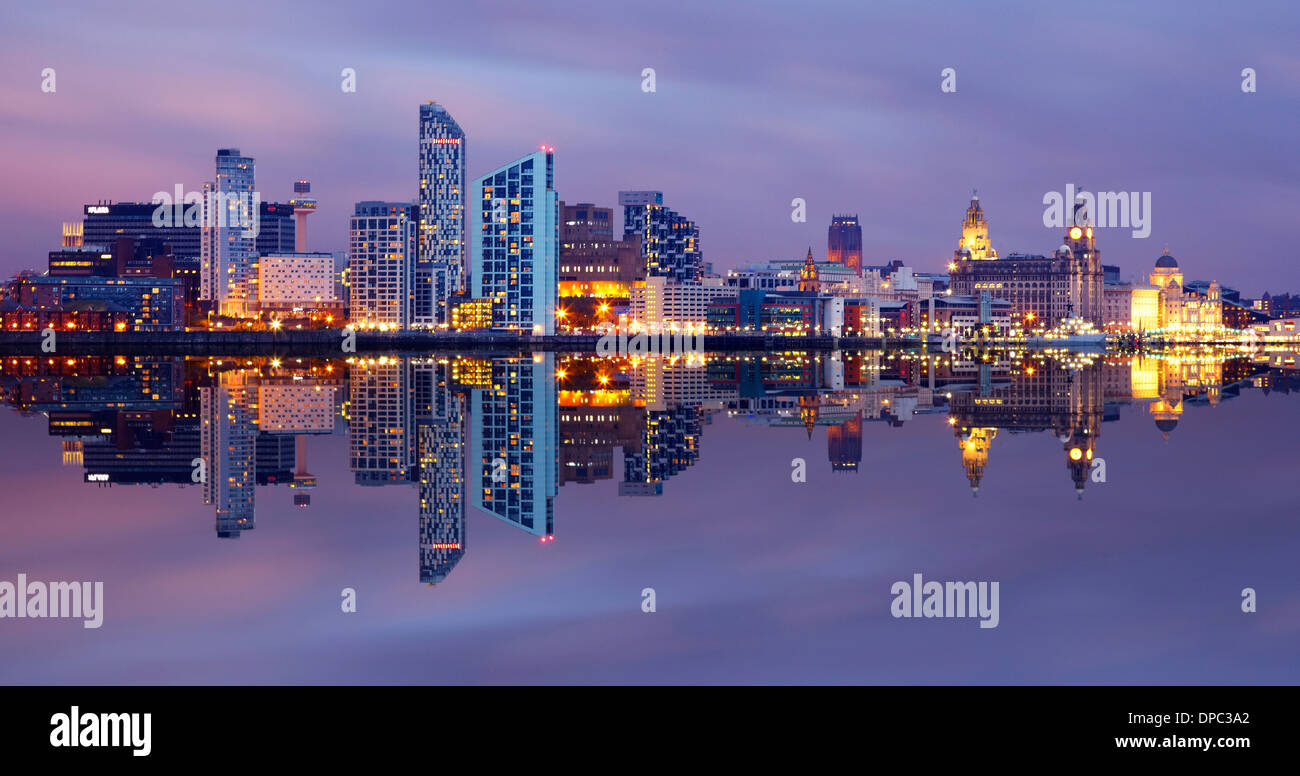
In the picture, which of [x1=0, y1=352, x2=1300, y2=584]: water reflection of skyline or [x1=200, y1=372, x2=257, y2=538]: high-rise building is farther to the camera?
[x1=0, y1=352, x2=1300, y2=584]: water reflection of skyline

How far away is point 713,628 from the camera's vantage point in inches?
418

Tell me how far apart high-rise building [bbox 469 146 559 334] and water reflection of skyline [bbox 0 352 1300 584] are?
97.7 m

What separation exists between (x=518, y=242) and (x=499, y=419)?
13690cm

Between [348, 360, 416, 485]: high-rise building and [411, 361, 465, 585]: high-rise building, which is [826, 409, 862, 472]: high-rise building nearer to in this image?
[411, 361, 465, 585]: high-rise building

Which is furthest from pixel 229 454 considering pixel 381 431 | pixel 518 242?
pixel 518 242

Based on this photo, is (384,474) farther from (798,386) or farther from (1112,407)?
(798,386)

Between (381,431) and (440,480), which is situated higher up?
(381,431)

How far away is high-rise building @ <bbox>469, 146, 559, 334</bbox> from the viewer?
16650 cm

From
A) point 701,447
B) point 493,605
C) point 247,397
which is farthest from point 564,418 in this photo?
point 493,605

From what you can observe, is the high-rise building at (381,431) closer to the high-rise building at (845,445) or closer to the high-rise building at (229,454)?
the high-rise building at (229,454)

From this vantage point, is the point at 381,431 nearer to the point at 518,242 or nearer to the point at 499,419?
the point at 499,419

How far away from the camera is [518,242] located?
168500mm

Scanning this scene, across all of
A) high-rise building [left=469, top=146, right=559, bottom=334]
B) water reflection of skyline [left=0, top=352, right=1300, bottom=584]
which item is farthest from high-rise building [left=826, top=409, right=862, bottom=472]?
high-rise building [left=469, top=146, right=559, bottom=334]

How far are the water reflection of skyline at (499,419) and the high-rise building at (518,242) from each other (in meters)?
97.7
